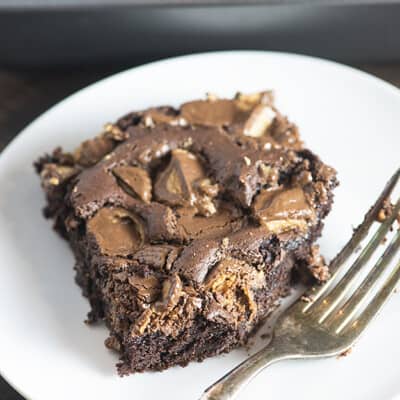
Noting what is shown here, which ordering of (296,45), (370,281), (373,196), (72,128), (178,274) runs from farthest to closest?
(296,45), (72,128), (373,196), (370,281), (178,274)

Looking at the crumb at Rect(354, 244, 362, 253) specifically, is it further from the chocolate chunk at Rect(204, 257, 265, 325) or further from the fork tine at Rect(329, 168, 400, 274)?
the chocolate chunk at Rect(204, 257, 265, 325)

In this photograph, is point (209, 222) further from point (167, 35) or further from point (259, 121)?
point (167, 35)

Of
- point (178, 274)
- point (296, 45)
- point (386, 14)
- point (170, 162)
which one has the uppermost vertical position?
point (386, 14)

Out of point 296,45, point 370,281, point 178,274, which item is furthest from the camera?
point 296,45

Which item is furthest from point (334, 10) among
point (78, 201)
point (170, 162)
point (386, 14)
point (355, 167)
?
point (78, 201)

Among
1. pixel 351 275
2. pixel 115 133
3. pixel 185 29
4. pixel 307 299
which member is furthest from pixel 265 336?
pixel 185 29

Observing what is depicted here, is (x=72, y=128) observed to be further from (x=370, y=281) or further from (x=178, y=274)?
(x=370, y=281)

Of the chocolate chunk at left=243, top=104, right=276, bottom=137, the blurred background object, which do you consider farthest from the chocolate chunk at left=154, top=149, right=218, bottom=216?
the blurred background object

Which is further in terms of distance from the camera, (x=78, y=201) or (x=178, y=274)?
(x=78, y=201)
